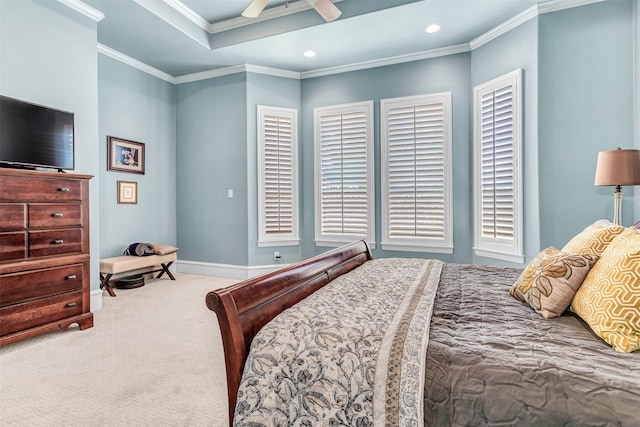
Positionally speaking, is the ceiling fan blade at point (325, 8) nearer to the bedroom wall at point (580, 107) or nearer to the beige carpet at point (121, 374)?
the bedroom wall at point (580, 107)

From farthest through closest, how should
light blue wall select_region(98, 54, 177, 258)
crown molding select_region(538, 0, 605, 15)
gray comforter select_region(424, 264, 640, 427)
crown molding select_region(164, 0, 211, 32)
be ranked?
1. light blue wall select_region(98, 54, 177, 258)
2. crown molding select_region(164, 0, 211, 32)
3. crown molding select_region(538, 0, 605, 15)
4. gray comforter select_region(424, 264, 640, 427)

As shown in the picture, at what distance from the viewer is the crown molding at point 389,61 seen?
4.07m

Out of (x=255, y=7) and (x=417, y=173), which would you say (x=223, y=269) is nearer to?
(x=417, y=173)

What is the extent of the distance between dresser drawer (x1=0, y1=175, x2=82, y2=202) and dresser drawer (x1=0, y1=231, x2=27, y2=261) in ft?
0.84

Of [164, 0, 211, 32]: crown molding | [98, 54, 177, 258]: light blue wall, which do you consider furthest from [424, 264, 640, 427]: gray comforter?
[98, 54, 177, 258]: light blue wall

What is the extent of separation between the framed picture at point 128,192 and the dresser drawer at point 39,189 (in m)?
1.65

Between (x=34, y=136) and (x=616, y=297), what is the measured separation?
374cm

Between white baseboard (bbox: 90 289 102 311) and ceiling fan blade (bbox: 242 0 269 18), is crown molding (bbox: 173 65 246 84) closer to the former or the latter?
ceiling fan blade (bbox: 242 0 269 18)

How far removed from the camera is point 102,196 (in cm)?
415

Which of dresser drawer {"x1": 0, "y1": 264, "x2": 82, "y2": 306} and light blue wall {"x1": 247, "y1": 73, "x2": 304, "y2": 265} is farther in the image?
light blue wall {"x1": 247, "y1": 73, "x2": 304, "y2": 265}

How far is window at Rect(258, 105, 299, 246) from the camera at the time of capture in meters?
4.75

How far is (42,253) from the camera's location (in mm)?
2580

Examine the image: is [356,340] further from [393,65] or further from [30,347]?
[393,65]

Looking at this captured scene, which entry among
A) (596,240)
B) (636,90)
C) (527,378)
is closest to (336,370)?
(527,378)
